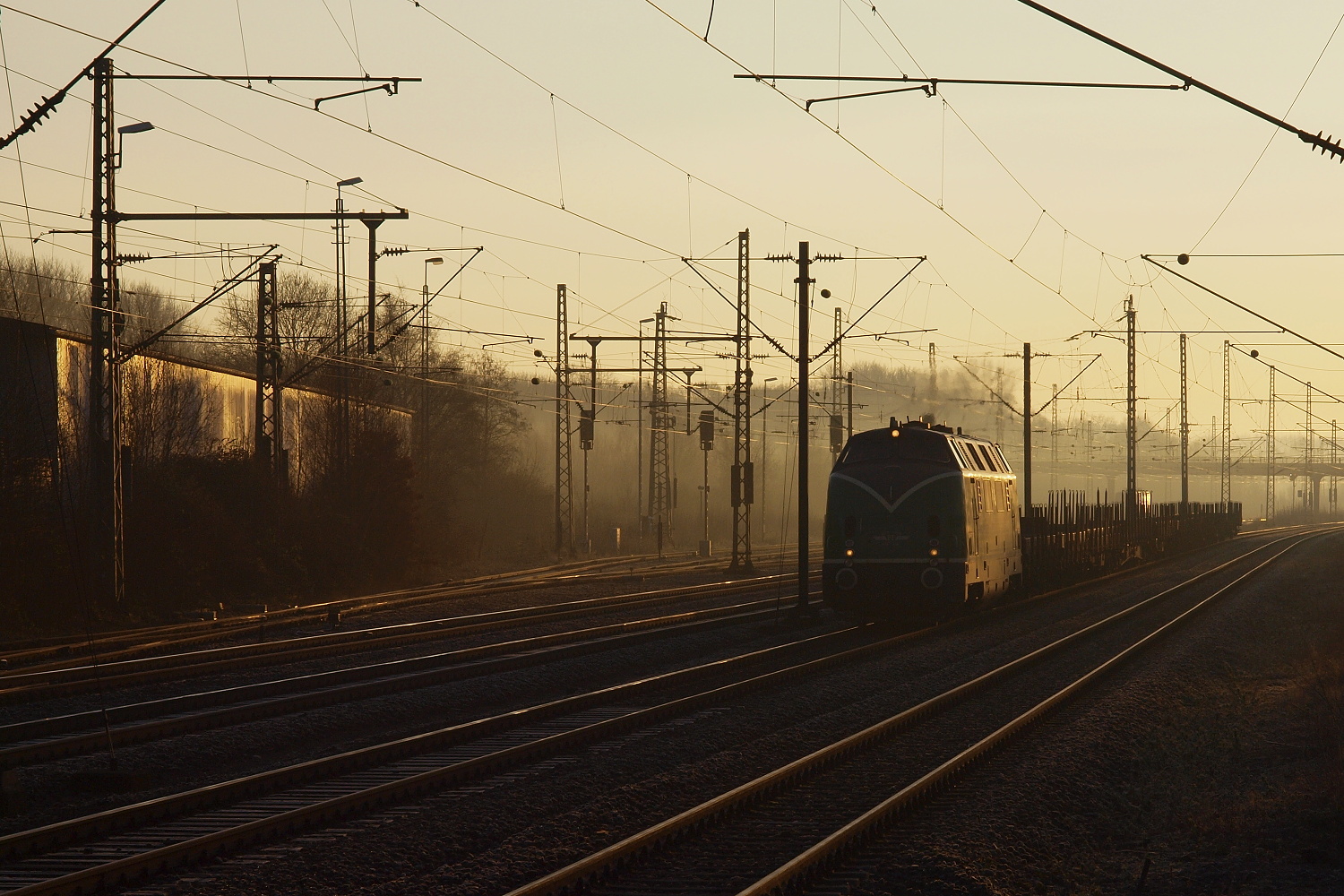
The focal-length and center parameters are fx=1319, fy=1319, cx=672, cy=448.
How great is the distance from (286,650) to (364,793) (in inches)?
407

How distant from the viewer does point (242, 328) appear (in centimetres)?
6900

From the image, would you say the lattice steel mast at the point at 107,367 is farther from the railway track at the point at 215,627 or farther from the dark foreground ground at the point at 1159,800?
the dark foreground ground at the point at 1159,800

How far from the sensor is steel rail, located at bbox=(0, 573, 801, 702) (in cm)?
1614

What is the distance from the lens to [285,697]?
15422 mm

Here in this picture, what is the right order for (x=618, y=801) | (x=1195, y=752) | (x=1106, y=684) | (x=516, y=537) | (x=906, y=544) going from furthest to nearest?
(x=516, y=537)
(x=906, y=544)
(x=1106, y=684)
(x=1195, y=752)
(x=618, y=801)

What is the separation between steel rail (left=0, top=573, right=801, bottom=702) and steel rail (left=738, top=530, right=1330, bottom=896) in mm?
8709

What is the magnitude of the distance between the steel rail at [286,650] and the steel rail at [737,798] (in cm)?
760

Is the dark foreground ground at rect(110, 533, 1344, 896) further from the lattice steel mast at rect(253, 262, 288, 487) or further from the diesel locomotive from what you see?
the lattice steel mast at rect(253, 262, 288, 487)

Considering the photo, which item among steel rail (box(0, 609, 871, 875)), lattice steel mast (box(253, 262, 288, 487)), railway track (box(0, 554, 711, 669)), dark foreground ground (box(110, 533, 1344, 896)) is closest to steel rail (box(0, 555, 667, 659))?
railway track (box(0, 554, 711, 669))

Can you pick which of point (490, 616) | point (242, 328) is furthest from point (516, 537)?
point (490, 616)

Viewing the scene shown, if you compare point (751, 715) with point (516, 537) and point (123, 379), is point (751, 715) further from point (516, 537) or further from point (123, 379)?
point (516, 537)

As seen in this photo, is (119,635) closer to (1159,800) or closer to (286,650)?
(286,650)

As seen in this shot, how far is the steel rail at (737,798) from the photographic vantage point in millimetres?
7973

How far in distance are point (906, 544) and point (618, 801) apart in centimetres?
1322
